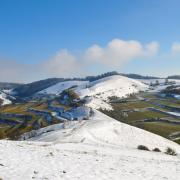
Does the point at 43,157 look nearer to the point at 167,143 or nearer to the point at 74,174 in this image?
the point at 74,174

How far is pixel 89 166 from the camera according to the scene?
23.7 m

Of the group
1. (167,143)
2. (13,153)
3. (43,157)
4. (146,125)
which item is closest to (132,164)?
(43,157)

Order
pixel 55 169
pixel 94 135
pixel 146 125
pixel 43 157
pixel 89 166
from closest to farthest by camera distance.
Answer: pixel 55 169 < pixel 89 166 < pixel 43 157 < pixel 94 135 < pixel 146 125

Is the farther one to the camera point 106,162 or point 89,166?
point 106,162

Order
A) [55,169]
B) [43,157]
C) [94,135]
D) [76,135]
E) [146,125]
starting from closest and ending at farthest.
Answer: [55,169] → [43,157] → [76,135] → [94,135] → [146,125]

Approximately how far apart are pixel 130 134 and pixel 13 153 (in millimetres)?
50853

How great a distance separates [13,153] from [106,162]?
25.6 feet

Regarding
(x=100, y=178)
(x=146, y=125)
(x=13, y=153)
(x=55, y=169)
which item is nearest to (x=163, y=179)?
(x=100, y=178)

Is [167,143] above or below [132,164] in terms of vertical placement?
below

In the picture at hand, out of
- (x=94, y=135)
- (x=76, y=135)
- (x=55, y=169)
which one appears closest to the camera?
(x=55, y=169)

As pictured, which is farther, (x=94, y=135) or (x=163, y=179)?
(x=94, y=135)

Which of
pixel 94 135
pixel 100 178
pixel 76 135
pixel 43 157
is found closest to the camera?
pixel 100 178

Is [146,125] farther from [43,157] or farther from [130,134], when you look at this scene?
[43,157]

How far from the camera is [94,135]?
235ft
